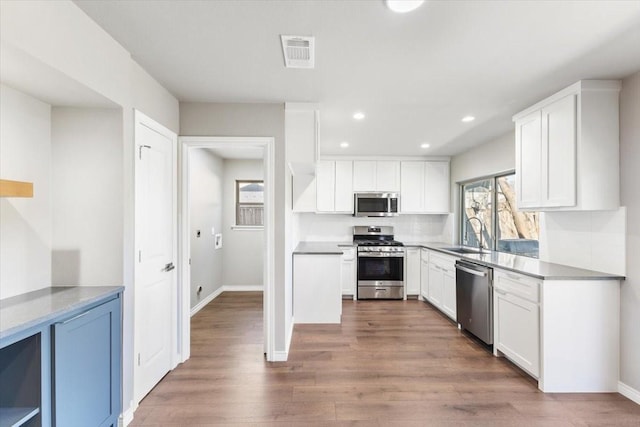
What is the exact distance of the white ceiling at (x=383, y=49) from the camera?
63.8 inches

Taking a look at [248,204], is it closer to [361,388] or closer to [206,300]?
[206,300]

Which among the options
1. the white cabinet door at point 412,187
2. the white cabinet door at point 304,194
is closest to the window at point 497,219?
the white cabinet door at point 412,187

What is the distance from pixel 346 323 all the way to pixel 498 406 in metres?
1.99

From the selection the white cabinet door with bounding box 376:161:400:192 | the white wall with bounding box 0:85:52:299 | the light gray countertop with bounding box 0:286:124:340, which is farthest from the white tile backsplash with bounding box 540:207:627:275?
the white wall with bounding box 0:85:52:299

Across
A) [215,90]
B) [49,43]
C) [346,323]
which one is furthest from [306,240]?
[49,43]

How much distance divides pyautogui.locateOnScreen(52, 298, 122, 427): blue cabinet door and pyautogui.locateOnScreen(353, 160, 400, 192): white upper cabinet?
416 cm

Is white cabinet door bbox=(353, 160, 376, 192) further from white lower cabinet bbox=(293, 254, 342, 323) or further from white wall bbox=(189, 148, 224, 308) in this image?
white wall bbox=(189, 148, 224, 308)

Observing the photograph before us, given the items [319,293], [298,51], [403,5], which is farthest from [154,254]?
[403,5]

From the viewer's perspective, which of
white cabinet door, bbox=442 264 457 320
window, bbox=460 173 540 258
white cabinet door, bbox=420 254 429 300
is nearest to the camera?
window, bbox=460 173 540 258

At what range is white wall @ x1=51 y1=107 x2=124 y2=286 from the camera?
78.1 inches

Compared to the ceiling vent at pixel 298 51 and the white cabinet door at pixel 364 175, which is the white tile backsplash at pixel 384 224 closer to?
the white cabinet door at pixel 364 175

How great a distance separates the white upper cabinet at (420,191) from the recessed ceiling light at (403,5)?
401cm

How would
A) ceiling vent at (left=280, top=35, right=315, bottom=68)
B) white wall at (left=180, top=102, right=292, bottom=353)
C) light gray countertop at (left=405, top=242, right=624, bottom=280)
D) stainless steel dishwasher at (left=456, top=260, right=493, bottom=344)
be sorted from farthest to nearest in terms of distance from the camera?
1. stainless steel dishwasher at (left=456, top=260, right=493, bottom=344)
2. white wall at (left=180, top=102, right=292, bottom=353)
3. light gray countertop at (left=405, top=242, right=624, bottom=280)
4. ceiling vent at (left=280, top=35, right=315, bottom=68)

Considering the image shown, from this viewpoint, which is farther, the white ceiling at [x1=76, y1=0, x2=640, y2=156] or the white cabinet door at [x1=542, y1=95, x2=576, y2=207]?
the white cabinet door at [x1=542, y1=95, x2=576, y2=207]
